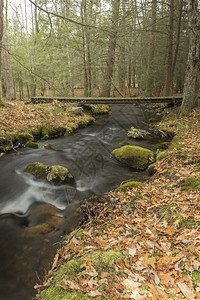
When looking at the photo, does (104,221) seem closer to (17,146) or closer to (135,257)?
(135,257)

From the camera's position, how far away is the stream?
3000mm

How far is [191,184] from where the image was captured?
Answer: 379 centimetres

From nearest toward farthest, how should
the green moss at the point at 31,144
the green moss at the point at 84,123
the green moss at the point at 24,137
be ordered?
the green moss at the point at 31,144 → the green moss at the point at 24,137 → the green moss at the point at 84,123

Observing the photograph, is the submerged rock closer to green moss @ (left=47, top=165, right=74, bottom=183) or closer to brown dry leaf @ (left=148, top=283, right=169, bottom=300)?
green moss @ (left=47, top=165, right=74, bottom=183)

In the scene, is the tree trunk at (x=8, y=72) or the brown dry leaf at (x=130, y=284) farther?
the tree trunk at (x=8, y=72)

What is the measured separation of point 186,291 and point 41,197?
4.41 m

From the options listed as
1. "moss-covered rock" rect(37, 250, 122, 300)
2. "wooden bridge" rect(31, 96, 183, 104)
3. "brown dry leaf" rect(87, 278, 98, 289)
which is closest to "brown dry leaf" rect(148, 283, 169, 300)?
"moss-covered rock" rect(37, 250, 122, 300)

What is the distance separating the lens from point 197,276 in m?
1.75

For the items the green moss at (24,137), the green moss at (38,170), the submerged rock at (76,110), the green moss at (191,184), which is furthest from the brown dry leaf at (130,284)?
the submerged rock at (76,110)

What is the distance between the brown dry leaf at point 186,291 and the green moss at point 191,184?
2213 millimetres

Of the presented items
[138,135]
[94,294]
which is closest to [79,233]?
[94,294]

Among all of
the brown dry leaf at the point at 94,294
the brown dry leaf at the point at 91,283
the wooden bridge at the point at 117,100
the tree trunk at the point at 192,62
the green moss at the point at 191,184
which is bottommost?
the brown dry leaf at the point at 91,283

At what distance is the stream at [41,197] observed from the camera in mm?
3000

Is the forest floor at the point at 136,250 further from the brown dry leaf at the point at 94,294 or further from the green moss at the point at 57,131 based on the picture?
the green moss at the point at 57,131
